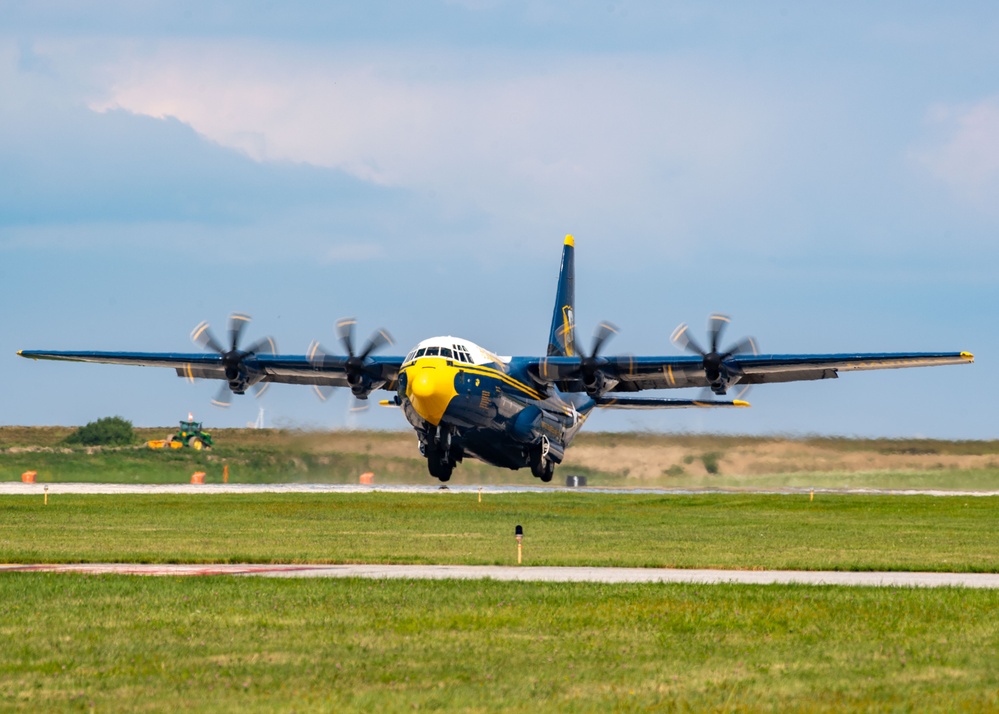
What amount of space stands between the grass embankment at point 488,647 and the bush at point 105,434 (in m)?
71.7

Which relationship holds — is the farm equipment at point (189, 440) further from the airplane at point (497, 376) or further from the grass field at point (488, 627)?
the grass field at point (488, 627)

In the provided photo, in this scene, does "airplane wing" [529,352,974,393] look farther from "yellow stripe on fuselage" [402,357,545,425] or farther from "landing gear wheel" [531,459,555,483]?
"yellow stripe on fuselage" [402,357,545,425]

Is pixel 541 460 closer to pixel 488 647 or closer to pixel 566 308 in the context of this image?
pixel 566 308

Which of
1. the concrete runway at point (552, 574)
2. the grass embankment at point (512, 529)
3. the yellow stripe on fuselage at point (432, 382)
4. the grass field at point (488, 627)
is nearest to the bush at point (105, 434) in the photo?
the grass embankment at point (512, 529)

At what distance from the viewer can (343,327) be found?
1991 inches

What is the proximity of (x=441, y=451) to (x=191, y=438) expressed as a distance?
155ft

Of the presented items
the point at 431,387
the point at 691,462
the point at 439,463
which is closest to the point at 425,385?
the point at 431,387

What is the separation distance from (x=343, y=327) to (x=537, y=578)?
27379 mm

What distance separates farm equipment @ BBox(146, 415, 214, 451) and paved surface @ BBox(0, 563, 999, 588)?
59.1m

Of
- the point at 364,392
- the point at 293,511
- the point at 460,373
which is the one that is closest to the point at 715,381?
the point at 460,373

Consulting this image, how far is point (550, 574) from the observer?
25.7 meters

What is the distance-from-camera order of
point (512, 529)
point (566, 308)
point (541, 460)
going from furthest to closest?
1. point (566, 308)
2. point (541, 460)
3. point (512, 529)

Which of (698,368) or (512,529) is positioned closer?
(512,529)

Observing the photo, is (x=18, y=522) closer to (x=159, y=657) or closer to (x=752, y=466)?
(x=159, y=657)
